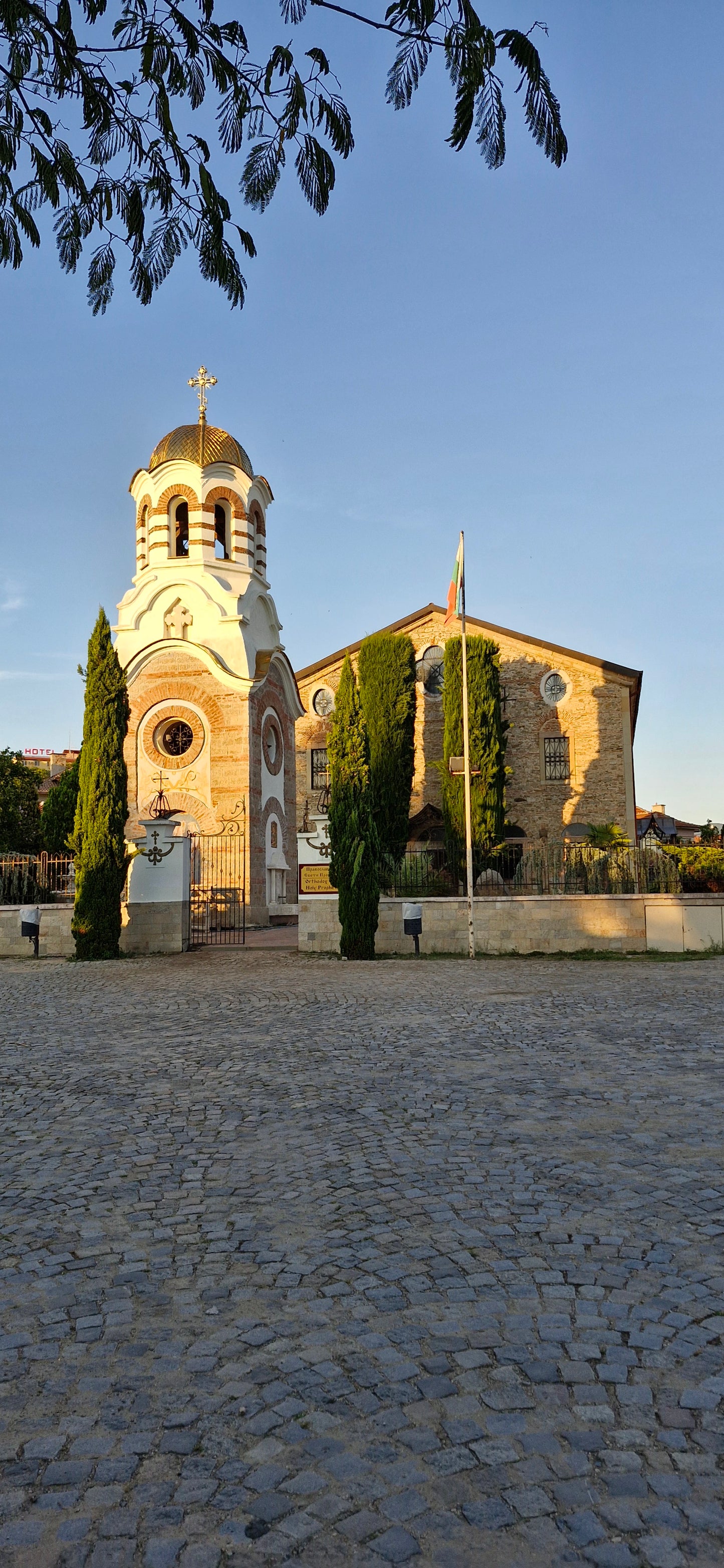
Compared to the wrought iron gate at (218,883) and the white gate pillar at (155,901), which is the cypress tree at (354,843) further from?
the wrought iron gate at (218,883)

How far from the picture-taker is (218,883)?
23.4 metres

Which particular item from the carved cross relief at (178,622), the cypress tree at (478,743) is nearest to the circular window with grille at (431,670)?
the cypress tree at (478,743)

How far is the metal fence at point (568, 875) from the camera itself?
55.1 ft

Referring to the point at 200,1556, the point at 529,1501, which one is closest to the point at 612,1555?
the point at 529,1501

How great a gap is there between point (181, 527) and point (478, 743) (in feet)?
35.0

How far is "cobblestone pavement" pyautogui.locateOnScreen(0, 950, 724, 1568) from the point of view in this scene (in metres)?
2.13

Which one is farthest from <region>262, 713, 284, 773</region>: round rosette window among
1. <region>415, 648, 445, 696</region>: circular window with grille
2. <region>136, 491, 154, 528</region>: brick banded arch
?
<region>415, 648, 445, 696</region>: circular window with grille

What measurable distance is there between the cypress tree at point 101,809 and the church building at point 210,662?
21.3 ft

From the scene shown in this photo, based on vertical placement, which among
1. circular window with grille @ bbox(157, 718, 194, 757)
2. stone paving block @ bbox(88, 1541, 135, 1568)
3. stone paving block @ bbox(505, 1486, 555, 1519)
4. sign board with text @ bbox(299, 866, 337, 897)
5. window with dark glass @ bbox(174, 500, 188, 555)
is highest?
window with dark glass @ bbox(174, 500, 188, 555)

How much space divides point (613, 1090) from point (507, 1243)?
2665 millimetres

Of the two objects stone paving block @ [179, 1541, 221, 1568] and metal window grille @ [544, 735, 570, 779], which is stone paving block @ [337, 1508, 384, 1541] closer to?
stone paving block @ [179, 1541, 221, 1568]

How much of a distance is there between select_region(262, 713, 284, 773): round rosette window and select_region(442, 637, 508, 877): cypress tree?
199 inches

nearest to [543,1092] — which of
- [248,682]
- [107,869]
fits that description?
[107,869]

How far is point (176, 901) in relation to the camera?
17719 millimetres
